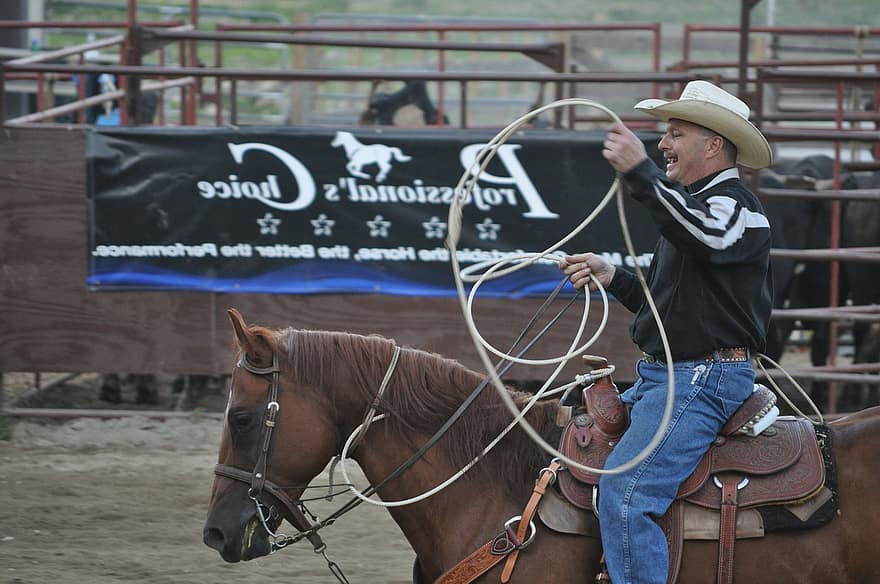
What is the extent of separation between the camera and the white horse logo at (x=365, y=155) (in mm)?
7922

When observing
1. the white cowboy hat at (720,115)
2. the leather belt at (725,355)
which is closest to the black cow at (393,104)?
the white cowboy hat at (720,115)

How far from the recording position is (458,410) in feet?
11.5

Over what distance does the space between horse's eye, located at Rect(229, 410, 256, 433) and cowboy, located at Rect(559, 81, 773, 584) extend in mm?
1093

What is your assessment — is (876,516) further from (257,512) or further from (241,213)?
(241,213)

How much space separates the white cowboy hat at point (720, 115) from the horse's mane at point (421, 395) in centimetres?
106

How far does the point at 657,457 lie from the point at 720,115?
42.0 inches

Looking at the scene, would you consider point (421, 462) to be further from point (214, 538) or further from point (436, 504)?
point (214, 538)

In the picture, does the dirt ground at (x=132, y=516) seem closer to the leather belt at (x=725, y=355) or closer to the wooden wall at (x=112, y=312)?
the wooden wall at (x=112, y=312)

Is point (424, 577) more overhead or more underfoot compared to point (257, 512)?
more underfoot

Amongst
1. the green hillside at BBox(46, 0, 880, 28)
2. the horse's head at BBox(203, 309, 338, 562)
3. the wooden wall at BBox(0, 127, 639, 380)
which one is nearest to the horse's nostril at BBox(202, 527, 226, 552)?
the horse's head at BBox(203, 309, 338, 562)

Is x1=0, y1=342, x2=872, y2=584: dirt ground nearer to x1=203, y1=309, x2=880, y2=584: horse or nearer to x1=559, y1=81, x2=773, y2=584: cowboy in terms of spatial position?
x1=203, y1=309, x2=880, y2=584: horse

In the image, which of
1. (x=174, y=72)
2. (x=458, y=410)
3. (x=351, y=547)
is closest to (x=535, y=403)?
(x=458, y=410)

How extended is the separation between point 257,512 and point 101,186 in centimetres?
517

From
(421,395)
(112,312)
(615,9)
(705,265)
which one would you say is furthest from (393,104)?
(615,9)
